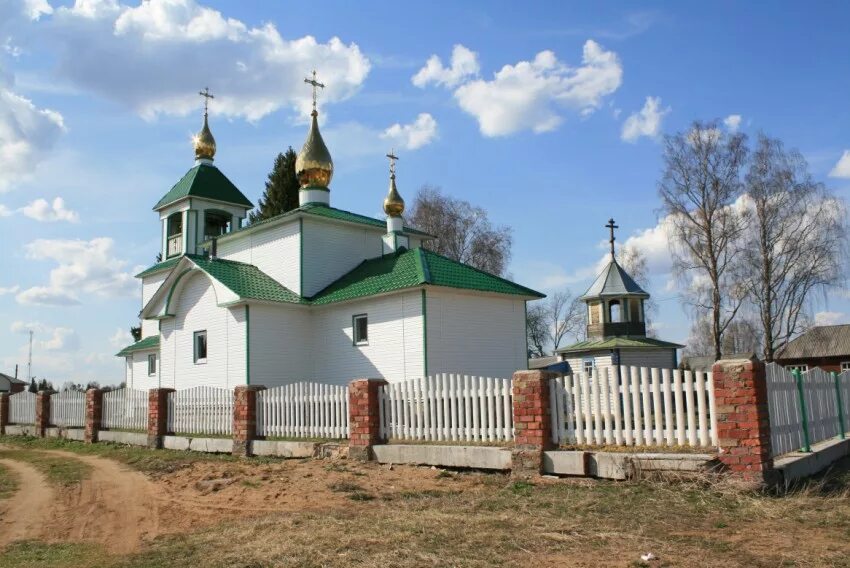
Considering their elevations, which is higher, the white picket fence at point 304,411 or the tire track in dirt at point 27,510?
the white picket fence at point 304,411

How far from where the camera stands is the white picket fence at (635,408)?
8836 mm

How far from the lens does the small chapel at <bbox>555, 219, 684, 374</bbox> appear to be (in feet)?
117

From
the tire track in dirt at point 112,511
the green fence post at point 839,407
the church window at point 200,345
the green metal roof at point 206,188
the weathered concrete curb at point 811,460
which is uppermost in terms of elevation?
the green metal roof at point 206,188

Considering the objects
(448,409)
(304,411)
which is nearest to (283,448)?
(304,411)

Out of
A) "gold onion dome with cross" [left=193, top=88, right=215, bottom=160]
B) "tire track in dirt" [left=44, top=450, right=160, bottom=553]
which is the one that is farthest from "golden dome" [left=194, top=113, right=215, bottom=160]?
"tire track in dirt" [left=44, top=450, right=160, bottom=553]

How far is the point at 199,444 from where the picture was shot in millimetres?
15359

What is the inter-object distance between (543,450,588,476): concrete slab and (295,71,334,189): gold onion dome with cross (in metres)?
17.6

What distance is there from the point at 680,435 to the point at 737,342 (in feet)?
108

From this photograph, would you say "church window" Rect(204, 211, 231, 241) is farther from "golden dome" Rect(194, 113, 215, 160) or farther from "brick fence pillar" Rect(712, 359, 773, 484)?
"brick fence pillar" Rect(712, 359, 773, 484)

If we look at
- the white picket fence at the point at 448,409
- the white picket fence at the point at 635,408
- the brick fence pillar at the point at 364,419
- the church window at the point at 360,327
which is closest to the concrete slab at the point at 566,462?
the white picket fence at the point at 635,408

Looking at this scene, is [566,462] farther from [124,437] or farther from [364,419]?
[124,437]

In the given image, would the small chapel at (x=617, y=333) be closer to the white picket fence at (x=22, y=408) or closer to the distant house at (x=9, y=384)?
the white picket fence at (x=22, y=408)

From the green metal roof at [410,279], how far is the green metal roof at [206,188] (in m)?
10.2

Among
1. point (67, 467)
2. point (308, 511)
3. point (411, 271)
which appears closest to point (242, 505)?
point (308, 511)
